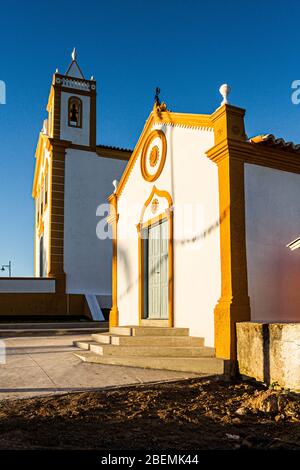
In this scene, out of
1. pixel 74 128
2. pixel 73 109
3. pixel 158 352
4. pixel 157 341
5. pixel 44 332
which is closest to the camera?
pixel 158 352

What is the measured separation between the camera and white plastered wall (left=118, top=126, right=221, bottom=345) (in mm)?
7613

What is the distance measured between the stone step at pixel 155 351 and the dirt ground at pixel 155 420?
1332 millimetres

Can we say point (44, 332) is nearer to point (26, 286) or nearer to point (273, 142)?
point (26, 286)

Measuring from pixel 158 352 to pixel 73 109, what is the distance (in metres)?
13.8

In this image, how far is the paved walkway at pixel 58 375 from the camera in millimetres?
5773

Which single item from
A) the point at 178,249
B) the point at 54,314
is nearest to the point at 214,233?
the point at 178,249

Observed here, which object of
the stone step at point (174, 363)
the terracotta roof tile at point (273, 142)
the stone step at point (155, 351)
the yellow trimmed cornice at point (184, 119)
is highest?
the yellow trimmed cornice at point (184, 119)

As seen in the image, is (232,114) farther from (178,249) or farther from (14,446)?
(14,446)

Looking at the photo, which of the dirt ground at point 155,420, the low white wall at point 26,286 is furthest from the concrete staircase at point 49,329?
the dirt ground at point 155,420

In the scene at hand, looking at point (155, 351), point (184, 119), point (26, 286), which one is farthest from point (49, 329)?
point (184, 119)

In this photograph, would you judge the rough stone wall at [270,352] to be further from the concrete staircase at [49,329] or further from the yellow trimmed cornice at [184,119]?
the concrete staircase at [49,329]

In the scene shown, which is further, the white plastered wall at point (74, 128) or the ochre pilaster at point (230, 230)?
the white plastered wall at point (74, 128)

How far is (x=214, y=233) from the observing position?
761 centimetres

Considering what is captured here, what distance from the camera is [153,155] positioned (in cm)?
993
